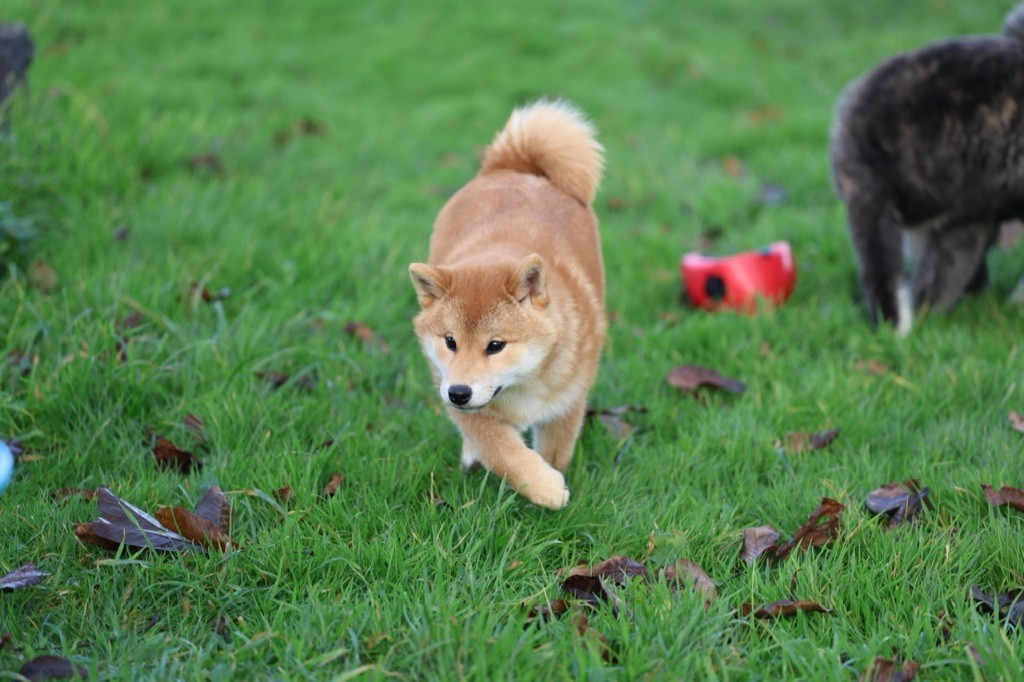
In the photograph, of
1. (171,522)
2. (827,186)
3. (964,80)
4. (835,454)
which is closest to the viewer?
(171,522)

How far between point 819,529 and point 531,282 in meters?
1.18

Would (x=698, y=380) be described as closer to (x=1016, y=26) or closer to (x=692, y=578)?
(x=692, y=578)

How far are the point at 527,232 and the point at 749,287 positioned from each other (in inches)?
62.5

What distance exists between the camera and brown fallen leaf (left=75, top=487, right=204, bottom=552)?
2.68 metres

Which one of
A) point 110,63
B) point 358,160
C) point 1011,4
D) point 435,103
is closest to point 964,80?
point 358,160

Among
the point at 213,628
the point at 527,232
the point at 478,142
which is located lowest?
the point at 478,142

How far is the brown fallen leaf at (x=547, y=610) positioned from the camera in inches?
99.1

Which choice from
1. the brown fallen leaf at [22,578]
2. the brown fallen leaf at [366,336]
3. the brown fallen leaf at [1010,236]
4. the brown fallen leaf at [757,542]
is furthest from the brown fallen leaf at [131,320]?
the brown fallen leaf at [1010,236]

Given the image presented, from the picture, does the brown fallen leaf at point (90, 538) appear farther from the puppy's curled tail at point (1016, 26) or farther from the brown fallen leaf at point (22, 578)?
the puppy's curled tail at point (1016, 26)

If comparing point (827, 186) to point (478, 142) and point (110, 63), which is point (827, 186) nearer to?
point (478, 142)

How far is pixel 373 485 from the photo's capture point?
309 centimetres

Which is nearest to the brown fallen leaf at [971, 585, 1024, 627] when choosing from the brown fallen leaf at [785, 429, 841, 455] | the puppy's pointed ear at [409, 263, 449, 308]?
the brown fallen leaf at [785, 429, 841, 455]

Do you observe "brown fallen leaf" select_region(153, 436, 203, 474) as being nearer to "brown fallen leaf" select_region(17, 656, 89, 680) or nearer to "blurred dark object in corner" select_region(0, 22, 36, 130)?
"brown fallen leaf" select_region(17, 656, 89, 680)

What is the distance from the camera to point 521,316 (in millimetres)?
3104
